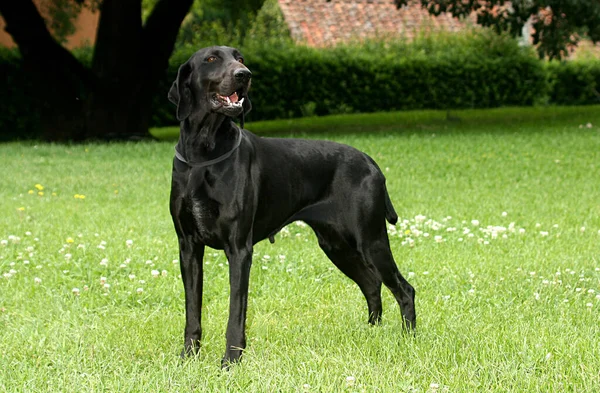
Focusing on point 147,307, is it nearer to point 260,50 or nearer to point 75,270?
point 75,270

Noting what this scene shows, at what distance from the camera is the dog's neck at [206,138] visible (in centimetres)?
414

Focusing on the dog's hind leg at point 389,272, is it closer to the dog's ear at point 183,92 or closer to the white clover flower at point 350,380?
the white clover flower at point 350,380

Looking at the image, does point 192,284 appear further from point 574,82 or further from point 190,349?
point 574,82

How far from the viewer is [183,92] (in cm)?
417

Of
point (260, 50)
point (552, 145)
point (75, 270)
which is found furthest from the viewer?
point (260, 50)

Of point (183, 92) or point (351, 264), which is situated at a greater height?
point (183, 92)

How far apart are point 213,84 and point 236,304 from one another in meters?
1.12

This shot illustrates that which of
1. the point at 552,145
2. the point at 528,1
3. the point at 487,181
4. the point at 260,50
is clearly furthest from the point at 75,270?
the point at 260,50

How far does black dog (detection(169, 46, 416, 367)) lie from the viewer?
407 cm

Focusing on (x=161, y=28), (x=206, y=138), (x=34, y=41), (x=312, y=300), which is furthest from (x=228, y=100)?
(x=161, y=28)

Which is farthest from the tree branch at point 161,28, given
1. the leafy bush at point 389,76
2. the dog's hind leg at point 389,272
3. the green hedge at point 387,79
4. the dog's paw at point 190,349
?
the dog's paw at point 190,349

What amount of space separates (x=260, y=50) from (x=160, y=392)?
21.2 m

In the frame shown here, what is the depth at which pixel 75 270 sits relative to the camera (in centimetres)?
628

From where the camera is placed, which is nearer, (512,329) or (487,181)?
(512,329)
